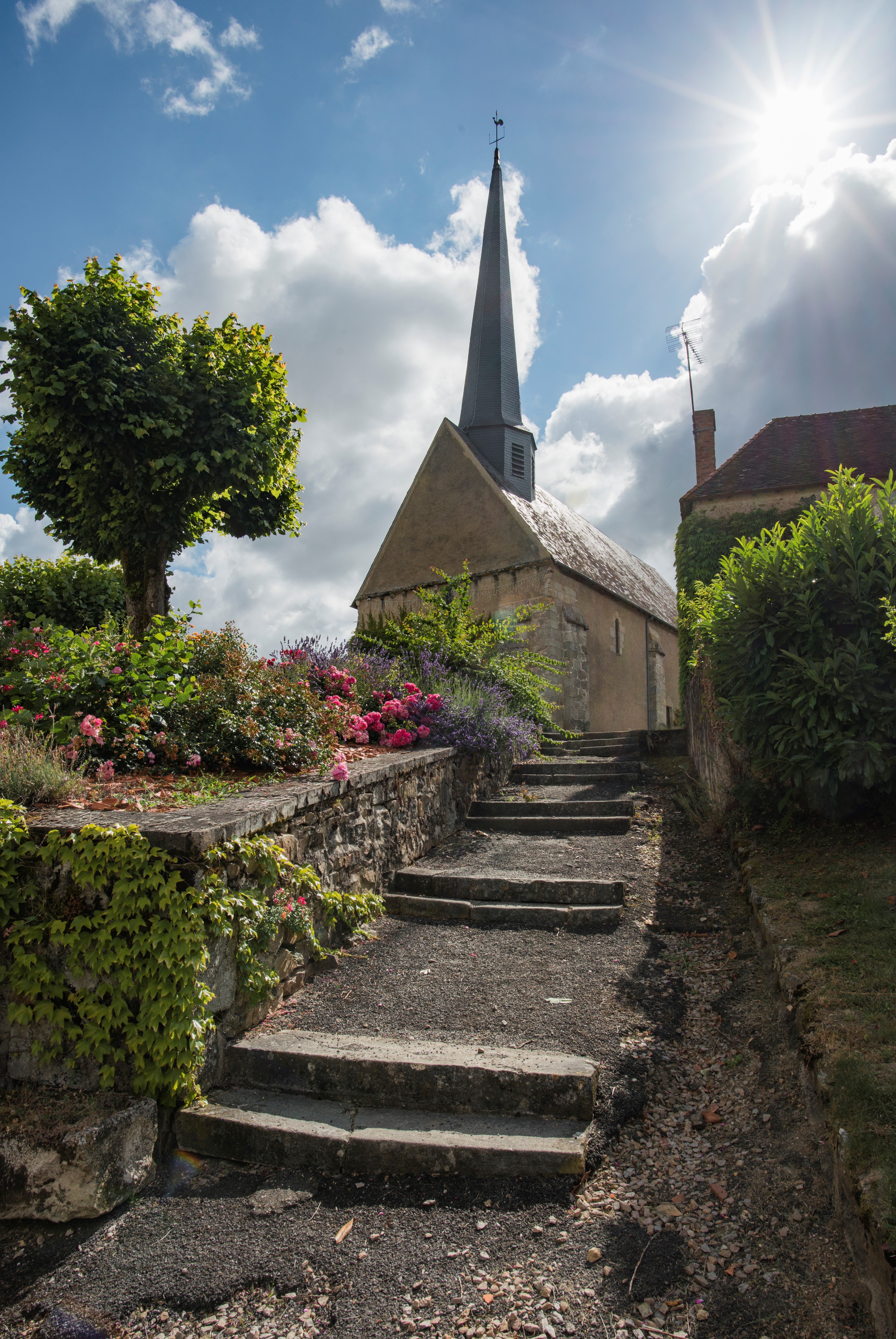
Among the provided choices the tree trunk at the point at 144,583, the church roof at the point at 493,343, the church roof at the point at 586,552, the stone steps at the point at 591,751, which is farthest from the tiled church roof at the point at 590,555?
the tree trunk at the point at 144,583

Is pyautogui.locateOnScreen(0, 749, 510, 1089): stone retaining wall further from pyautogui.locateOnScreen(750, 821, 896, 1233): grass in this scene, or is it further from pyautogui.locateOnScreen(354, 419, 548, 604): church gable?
pyautogui.locateOnScreen(354, 419, 548, 604): church gable

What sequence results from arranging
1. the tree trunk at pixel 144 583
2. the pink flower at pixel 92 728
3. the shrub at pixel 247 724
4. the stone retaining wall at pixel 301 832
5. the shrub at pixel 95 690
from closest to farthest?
the stone retaining wall at pixel 301 832
the pink flower at pixel 92 728
the shrub at pixel 95 690
the shrub at pixel 247 724
the tree trunk at pixel 144 583

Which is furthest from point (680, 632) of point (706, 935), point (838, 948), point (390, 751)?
point (838, 948)

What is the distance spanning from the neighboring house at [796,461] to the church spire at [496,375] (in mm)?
5394

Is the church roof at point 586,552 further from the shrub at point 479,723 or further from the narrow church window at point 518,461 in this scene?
the shrub at point 479,723

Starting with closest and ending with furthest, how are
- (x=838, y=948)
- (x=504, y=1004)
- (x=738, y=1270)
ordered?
(x=738, y=1270), (x=838, y=948), (x=504, y=1004)

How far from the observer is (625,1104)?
120 inches

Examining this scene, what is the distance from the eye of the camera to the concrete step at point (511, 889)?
5.11 m

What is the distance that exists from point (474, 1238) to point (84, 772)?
10.7 feet

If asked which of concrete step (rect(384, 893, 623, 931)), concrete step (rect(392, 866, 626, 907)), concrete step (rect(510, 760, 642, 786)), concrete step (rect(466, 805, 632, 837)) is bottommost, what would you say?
concrete step (rect(384, 893, 623, 931))

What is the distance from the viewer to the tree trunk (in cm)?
991

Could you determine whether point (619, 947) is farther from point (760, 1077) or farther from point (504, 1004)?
point (760, 1077)

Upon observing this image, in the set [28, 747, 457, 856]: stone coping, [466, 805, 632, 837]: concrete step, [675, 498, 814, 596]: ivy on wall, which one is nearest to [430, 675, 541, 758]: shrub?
[466, 805, 632, 837]: concrete step

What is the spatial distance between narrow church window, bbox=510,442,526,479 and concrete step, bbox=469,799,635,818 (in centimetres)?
1270
